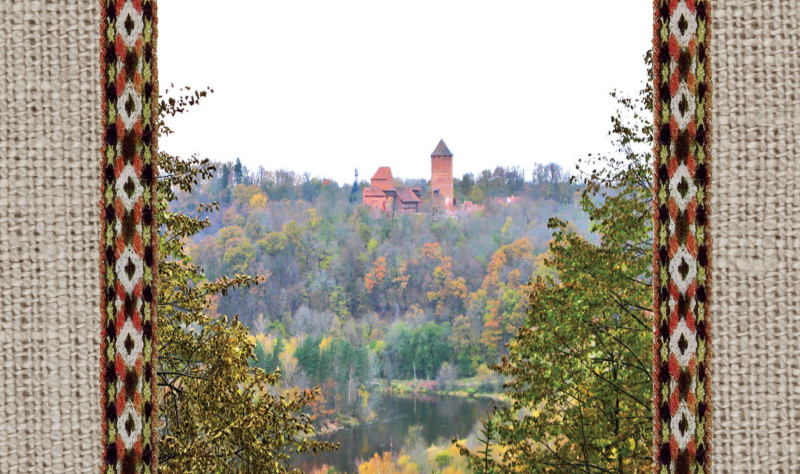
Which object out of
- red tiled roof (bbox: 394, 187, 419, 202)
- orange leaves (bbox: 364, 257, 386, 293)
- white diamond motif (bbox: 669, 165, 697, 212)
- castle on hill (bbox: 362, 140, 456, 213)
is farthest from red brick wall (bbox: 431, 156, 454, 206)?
white diamond motif (bbox: 669, 165, 697, 212)

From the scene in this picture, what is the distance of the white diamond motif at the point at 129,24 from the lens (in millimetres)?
1637

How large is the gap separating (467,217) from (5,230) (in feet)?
7.95

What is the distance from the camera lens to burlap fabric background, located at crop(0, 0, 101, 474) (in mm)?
1649

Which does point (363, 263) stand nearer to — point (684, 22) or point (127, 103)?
point (127, 103)

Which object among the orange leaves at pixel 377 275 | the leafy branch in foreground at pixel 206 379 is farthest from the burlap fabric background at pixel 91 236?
the orange leaves at pixel 377 275

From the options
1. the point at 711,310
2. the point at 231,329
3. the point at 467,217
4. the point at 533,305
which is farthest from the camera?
the point at 533,305

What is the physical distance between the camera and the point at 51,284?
5.43 ft

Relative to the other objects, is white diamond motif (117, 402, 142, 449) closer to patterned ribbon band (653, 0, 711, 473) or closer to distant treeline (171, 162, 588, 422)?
patterned ribbon band (653, 0, 711, 473)

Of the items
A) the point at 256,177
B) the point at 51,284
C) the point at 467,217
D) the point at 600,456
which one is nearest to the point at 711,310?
the point at 51,284

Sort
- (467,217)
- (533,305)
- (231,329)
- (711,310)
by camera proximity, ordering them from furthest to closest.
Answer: (533,305), (467,217), (231,329), (711,310)

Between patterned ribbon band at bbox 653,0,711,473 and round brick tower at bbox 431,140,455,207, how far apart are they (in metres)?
2.02

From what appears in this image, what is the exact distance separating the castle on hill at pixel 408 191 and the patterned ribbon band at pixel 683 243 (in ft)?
6.64

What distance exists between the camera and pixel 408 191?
12.1 ft

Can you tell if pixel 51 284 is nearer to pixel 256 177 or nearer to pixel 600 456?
pixel 256 177
